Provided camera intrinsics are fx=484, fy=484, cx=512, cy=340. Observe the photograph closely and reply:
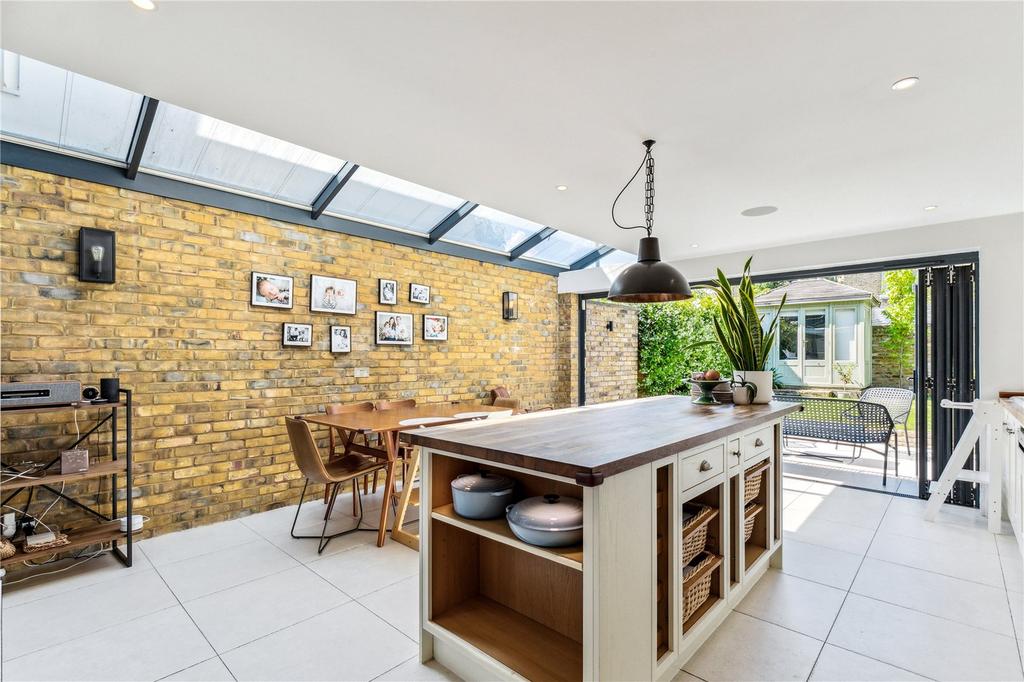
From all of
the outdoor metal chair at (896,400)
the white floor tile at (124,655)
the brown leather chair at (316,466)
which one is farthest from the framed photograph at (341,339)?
the outdoor metal chair at (896,400)

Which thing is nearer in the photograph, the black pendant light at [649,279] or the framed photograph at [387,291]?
the black pendant light at [649,279]

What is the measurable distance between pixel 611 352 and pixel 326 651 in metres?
5.43

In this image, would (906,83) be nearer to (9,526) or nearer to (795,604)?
(795,604)

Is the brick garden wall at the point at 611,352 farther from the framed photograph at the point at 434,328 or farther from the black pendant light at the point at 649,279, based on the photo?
the black pendant light at the point at 649,279

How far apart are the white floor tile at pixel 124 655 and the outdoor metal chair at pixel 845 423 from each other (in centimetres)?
448

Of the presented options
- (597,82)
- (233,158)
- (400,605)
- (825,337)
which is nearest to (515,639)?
(400,605)

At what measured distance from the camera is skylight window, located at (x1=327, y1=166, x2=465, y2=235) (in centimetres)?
394

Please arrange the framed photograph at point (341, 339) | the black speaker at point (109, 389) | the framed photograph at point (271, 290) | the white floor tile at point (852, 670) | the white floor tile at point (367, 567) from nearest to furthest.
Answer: the white floor tile at point (852, 670)
the white floor tile at point (367, 567)
the black speaker at point (109, 389)
the framed photograph at point (271, 290)
the framed photograph at point (341, 339)

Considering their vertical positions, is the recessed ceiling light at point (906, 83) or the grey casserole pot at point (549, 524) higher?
the recessed ceiling light at point (906, 83)

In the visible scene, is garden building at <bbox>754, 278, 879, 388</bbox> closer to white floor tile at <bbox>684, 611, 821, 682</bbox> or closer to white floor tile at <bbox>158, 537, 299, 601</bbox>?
white floor tile at <bbox>684, 611, 821, 682</bbox>

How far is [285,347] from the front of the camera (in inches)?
149

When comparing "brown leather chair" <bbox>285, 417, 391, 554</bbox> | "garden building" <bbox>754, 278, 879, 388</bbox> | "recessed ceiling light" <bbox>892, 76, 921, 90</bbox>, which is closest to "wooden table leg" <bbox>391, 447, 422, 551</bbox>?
"brown leather chair" <bbox>285, 417, 391, 554</bbox>

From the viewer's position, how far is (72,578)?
8.63 ft

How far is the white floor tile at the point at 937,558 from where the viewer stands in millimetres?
2695
